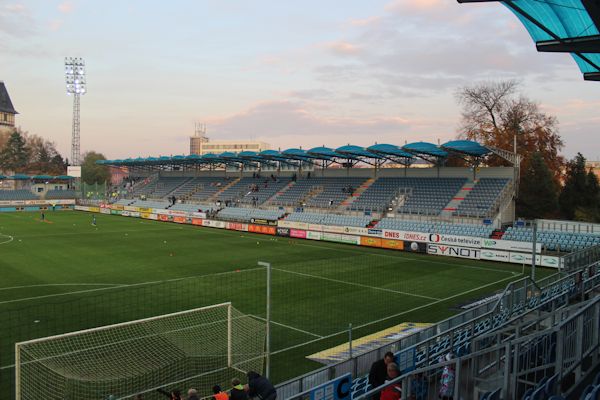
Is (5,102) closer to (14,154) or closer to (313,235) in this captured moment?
(14,154)

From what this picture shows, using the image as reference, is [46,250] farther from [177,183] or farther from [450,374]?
[177,183]

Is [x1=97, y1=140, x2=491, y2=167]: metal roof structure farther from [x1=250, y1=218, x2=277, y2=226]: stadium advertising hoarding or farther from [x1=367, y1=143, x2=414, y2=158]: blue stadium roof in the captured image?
[x1=250, y1=218, x2=277, y2=226]: stadium advertising hoarding

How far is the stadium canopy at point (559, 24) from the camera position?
12508 mm

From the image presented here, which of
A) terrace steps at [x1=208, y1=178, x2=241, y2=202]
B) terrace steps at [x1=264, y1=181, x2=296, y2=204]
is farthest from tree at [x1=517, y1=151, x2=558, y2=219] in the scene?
terrace steps at [x1=208, y1=178, x2=241, y2=202]

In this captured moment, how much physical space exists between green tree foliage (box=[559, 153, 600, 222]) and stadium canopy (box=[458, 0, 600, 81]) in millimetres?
33747

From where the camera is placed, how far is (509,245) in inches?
1281

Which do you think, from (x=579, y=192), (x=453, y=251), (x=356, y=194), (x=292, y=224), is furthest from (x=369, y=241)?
(x=579, y=192)

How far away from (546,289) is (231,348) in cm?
1135

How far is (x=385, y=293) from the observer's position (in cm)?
2361

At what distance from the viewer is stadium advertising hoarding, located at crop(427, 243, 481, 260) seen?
33844 millimetres

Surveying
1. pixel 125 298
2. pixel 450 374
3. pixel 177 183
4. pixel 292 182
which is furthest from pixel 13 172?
pixel 450 374

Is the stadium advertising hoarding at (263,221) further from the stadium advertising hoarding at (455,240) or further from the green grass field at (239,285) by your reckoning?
the stadium advertising hoarding at (455,240)

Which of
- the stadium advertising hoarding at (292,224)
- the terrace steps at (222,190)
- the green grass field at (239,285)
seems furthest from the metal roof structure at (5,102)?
the stadium advertising hoarding at (292,224)

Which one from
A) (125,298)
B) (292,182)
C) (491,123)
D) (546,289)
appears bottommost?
(125,298)
